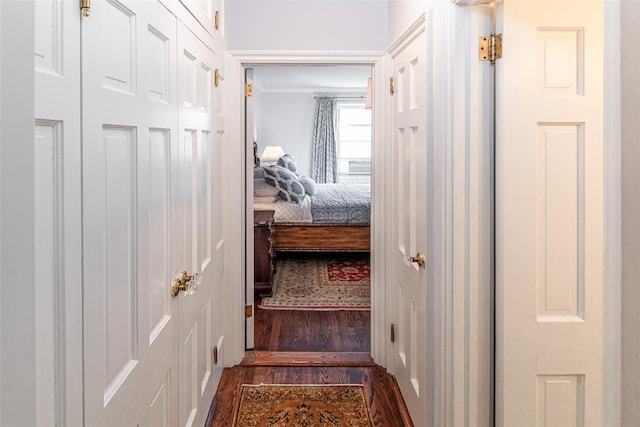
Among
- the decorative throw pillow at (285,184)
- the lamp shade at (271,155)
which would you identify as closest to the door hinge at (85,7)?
the decorative throw pillow at (285,184)

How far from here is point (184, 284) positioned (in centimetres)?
182

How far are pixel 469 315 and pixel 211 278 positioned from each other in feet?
4.12

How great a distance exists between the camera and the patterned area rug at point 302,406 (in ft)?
8.34

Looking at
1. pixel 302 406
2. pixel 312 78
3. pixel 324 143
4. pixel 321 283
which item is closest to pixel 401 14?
pixel 302 406

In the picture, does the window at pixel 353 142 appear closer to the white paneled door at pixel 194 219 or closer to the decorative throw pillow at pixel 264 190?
the decorative throw pillow at pixel 264 190

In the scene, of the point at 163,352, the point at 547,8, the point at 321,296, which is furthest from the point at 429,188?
the point at 321,296

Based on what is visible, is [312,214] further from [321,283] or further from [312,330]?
[312,330]

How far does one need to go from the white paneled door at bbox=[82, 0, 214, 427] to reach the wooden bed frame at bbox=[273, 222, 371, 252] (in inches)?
136

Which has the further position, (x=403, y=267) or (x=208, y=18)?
(x=403, y=267)

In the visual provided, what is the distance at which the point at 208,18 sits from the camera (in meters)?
2.37

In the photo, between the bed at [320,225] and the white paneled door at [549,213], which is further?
the bed at [320,225]

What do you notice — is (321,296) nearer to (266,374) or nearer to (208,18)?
Result: (266,374)

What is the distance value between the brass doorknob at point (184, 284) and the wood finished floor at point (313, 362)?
892 mm

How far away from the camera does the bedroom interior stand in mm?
3990
